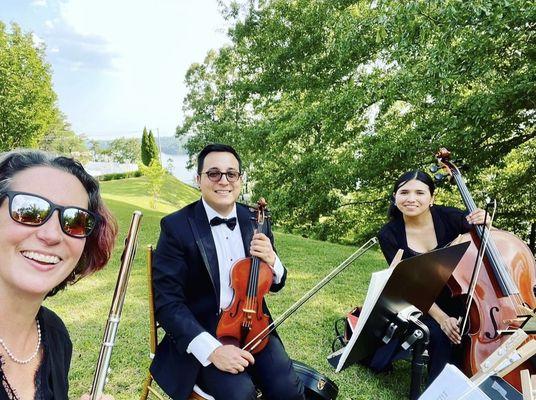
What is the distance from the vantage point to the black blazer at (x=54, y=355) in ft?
4.63

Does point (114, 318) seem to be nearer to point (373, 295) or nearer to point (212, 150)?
point (373, 295)

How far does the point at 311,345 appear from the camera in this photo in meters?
3.84

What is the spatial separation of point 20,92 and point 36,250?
57.8ft

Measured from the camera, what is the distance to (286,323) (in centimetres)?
433

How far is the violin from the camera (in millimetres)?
2162

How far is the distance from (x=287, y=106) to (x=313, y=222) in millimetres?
3859

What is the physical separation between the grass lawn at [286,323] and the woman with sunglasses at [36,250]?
5.75ft

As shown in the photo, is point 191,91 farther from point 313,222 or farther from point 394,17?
point 394,17

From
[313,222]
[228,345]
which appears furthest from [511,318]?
[313,222]

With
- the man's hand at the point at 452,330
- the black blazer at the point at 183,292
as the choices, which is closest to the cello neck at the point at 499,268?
the man's hand at the point at 452,330

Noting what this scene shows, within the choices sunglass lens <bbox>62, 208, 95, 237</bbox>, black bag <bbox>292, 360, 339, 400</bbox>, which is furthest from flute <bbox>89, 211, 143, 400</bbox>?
black bag <bbox>292, 360, 339, 400</bbox>

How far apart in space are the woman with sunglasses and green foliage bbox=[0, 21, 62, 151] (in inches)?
664

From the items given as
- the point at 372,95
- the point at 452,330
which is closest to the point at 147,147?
the point at 372,95

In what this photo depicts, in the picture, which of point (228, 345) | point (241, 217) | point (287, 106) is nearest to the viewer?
point (228, 345)
